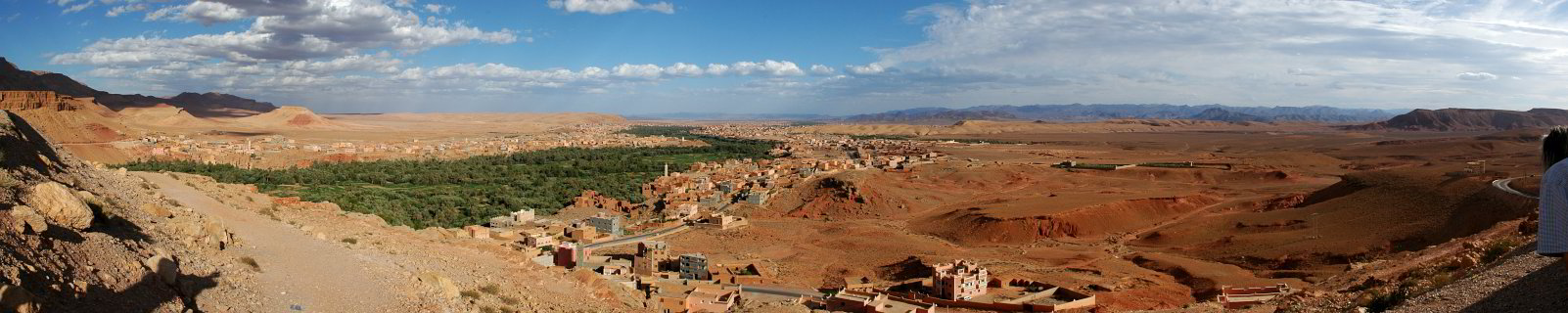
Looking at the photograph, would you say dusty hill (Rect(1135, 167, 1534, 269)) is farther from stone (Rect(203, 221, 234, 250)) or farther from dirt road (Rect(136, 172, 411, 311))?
stone (Rect(203, 221, 234, 250))

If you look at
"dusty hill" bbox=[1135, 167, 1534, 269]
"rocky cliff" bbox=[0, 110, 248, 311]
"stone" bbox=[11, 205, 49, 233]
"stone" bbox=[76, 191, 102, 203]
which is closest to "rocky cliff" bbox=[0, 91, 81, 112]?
"rocky cliff" bbox=[0, 110, 248, 311]

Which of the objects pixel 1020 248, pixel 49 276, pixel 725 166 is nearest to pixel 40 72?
pixel 725 166

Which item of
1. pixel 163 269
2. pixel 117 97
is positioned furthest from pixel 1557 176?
pixel 117 97

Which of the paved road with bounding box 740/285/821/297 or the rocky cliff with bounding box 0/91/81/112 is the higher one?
the rocky cliff with bounding box 0/91/81/112

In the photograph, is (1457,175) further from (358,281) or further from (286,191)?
(286,191)

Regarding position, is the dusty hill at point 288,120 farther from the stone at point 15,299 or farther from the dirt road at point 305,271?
the stone at point 15,299

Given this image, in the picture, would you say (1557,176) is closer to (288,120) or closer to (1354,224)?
(1354,224)

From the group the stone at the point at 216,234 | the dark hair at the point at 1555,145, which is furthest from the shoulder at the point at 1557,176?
the stone at the point at 216,234

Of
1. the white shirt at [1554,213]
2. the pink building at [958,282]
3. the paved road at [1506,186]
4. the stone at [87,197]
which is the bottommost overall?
the pink building at [958,282]
